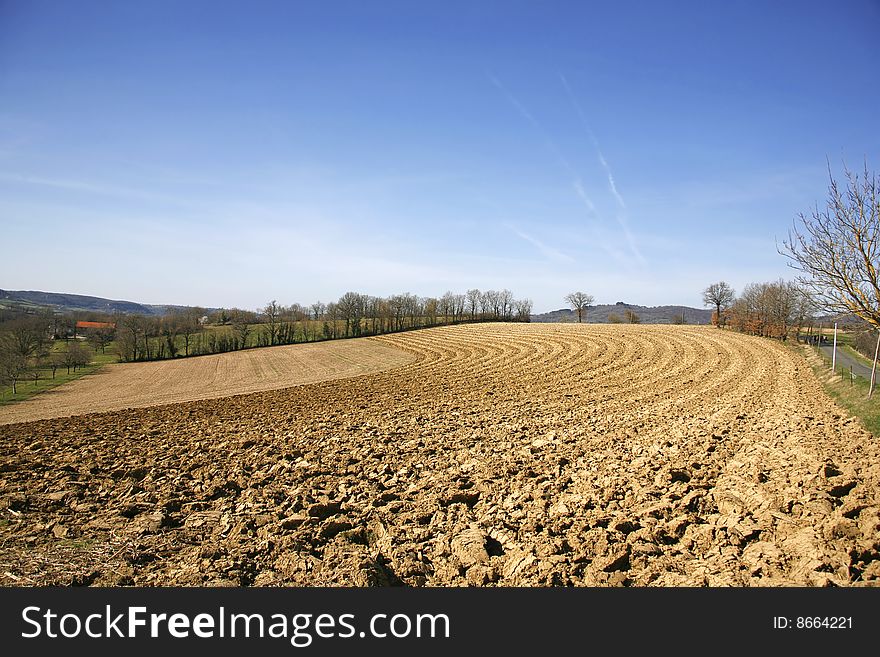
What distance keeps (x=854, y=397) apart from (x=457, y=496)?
16316mm

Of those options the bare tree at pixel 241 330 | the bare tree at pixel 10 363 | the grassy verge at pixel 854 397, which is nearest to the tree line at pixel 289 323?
the bare tree at pixel 241 330

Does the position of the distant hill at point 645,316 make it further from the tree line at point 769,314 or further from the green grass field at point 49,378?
the green grass field at point 49,378

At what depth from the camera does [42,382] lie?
163 ft

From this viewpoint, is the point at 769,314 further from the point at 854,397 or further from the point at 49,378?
the point at 49,378

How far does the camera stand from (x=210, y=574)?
5.78 m

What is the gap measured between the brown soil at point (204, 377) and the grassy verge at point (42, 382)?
55.2 inches

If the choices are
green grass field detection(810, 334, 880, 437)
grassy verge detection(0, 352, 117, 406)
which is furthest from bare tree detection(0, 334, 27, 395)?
green grass field detection(810, 334, 880, 437)

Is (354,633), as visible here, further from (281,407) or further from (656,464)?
(281,407)

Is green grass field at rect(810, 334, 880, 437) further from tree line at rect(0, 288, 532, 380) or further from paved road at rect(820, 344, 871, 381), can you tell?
tree line at rect(0, 288, 532, 380)

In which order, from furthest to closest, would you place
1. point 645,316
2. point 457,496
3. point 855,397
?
1. point 645,316
2. point 855,397
3. point 457,496

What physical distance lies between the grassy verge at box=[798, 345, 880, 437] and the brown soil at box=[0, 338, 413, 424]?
31.2 meters

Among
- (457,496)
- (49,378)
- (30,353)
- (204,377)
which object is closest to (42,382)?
(49,378)

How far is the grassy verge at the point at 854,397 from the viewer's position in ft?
41.3

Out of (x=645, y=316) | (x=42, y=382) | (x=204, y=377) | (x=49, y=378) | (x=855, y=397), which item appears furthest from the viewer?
(x=645, y=316)
